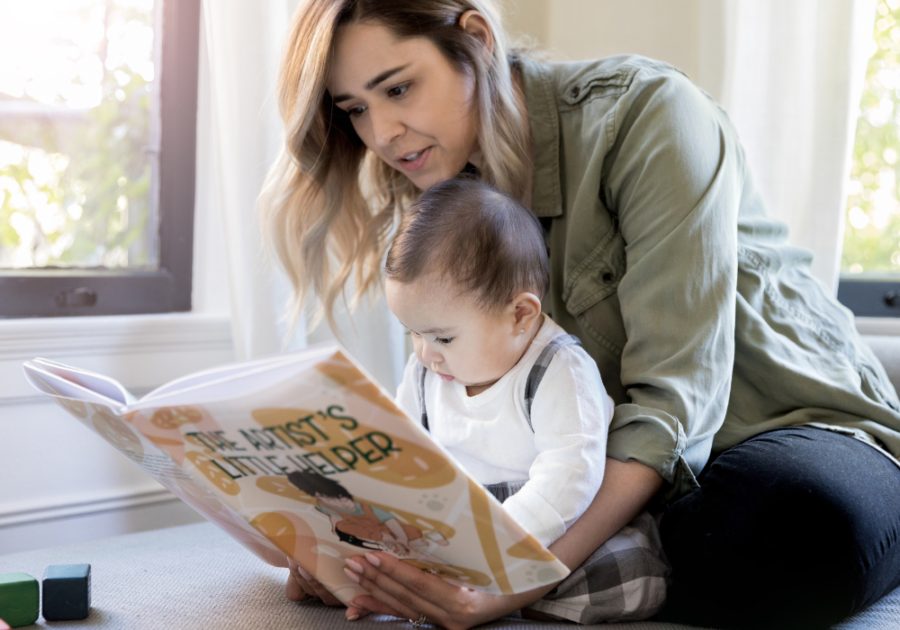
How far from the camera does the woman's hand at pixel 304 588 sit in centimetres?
90

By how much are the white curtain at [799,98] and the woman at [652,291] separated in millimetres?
449

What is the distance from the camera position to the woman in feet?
2.77

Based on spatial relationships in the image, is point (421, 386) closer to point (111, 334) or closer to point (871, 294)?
point (111, 334)

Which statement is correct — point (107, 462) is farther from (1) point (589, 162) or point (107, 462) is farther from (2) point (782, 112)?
(2) point (782, 112)

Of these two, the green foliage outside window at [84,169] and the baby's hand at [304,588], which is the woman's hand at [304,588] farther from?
the green foliage outside window at [84,169]

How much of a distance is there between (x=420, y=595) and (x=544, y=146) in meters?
0.68

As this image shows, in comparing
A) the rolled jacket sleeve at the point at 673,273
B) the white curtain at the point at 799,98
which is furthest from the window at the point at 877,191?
the rolled jacket sleeve at the point at 673,273

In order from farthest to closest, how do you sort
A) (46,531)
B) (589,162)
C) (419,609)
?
(46,531), (589,162), (419,609)

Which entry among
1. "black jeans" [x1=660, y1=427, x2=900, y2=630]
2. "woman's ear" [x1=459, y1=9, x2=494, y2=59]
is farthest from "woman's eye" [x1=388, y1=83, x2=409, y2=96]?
"black jeans" [x1=660, y1=427, x2=900, y2=630]

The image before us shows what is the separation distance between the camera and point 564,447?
2.85 feet

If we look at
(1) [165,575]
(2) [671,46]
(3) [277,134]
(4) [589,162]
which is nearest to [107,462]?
(1) [165,575]

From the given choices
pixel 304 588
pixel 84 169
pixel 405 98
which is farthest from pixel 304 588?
pixel 84 169

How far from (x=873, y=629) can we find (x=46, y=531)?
1.32 meters

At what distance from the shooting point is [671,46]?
1.70 m
